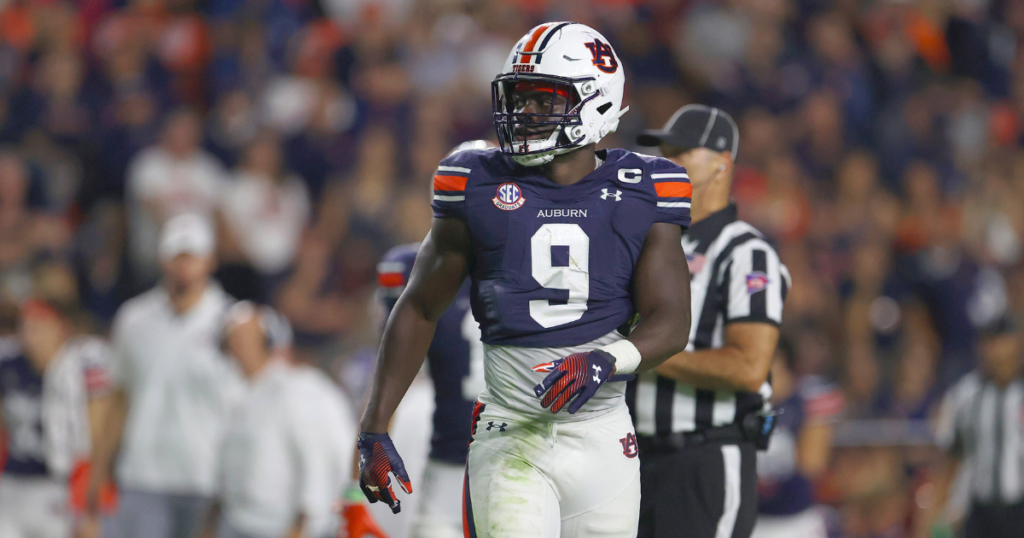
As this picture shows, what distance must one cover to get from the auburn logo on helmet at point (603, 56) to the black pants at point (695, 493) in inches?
54.0

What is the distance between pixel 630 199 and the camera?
11.1ft

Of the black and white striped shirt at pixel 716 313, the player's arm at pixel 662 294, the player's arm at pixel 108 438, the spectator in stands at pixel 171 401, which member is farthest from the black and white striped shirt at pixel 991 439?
the player's arm at pixel 108 438

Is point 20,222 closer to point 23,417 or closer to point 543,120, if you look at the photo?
point 23,417

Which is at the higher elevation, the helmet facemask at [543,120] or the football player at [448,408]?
the helmet facemask at [543,120]

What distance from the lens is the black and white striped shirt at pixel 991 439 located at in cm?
786

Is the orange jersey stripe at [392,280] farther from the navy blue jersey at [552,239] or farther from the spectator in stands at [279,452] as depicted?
the spectator in stands at [279,452]

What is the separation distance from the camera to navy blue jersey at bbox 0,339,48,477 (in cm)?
770

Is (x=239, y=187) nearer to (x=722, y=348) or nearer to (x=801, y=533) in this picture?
(x=801, y=533)

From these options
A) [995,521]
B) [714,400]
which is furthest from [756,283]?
[995,521]

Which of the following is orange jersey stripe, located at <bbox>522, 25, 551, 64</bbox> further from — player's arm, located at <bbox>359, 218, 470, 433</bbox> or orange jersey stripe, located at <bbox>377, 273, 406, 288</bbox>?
orange jersey stripe, located at <bbox>377, 273, 406, 288</bbox>

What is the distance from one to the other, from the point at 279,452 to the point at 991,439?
4.55 metres

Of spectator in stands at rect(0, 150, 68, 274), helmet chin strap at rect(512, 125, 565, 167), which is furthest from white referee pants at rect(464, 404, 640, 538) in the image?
spectator in stands at rect(0, 150, 68, 274)

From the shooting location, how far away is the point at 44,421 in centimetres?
768

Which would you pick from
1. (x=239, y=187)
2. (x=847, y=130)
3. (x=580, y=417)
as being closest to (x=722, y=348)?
(x=580, y=417)
